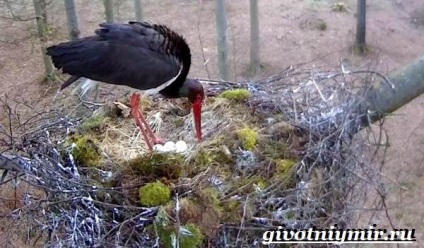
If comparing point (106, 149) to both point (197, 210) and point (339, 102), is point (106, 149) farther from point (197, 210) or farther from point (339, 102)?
point (339, 102)

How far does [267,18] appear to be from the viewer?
1275 cm

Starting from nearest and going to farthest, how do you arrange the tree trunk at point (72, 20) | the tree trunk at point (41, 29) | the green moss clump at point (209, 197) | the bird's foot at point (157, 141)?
the green moss clump at point (209, 197) < the bird's foot at point (157, 141) < the tree trunk at point (72, 20) < the tree trunk at point (41, 29)

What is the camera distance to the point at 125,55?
458 centimetres

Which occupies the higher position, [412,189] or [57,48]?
[57,48]

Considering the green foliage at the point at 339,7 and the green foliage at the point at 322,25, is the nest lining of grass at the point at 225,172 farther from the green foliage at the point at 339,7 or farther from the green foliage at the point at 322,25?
the green foliage at the point at 339,7

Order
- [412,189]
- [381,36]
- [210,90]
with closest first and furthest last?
[210,90]
[412,189]
[381,36]

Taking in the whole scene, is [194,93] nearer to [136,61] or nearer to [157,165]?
[136,61]

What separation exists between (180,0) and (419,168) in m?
6.06

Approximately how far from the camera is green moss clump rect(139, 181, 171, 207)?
A: 396 cm

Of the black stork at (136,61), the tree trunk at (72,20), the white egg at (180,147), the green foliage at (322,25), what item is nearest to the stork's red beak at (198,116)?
the black stork at (136,61)

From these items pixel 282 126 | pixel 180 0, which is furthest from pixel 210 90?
pixel 180 0

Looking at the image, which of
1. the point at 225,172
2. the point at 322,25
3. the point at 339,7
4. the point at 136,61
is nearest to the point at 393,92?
the point at 225,172

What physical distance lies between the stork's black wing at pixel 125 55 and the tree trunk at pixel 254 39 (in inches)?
224

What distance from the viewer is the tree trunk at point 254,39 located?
1045 centimetres
